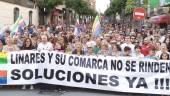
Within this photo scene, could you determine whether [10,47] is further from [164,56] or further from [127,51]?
[164,56]

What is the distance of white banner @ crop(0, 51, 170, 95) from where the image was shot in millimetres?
13297

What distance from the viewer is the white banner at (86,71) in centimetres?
1330

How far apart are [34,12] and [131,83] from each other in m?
37.8

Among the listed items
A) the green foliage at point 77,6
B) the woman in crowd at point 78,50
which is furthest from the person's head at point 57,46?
the green foliage at point 77,6

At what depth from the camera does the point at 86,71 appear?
1363cm

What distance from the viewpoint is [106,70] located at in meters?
13.6

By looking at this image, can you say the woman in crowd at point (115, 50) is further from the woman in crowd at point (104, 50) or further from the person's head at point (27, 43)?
the person's head at point (27, 43)

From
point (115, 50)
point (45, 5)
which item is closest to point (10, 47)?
point (115, 50)

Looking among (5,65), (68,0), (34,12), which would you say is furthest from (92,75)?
(68,0)

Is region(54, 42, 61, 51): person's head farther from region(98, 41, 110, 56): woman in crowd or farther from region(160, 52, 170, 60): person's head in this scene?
region(160, 52, 170, 60): person's head

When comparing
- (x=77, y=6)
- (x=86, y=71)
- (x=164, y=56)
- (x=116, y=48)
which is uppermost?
(x=77, y=6)

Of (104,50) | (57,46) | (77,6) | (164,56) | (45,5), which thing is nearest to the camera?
(164,56)

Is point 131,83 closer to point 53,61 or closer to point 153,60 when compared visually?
point 153,60

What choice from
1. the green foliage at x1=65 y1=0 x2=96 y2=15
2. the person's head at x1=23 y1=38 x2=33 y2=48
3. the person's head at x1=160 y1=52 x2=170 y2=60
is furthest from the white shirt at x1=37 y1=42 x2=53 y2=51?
the green foliage at x1=65 y1=0 x2=96 y2=15
